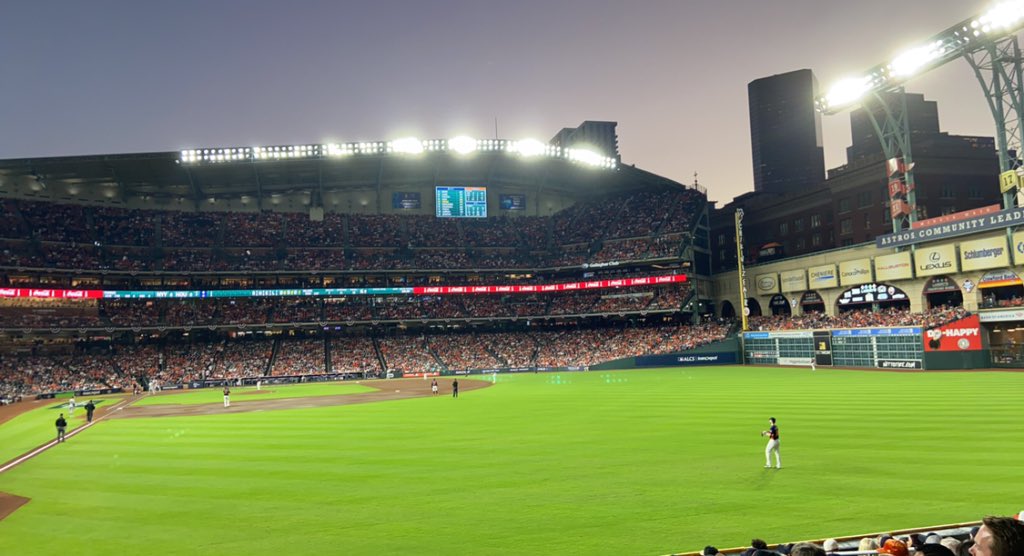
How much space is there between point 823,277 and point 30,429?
240 ft

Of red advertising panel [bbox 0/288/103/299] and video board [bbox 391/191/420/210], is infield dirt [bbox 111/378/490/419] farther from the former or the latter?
video board [bbox 391/191/420/210]

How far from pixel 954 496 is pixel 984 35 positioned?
4949 centimetres

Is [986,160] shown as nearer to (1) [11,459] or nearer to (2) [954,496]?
(2) [954,496]

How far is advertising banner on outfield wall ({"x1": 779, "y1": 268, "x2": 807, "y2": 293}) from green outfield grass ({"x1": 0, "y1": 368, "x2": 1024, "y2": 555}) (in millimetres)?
45699

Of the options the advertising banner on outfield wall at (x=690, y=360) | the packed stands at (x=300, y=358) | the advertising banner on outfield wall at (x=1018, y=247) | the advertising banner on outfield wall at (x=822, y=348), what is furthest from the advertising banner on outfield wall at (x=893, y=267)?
the packed stands at (x=300, y=358)

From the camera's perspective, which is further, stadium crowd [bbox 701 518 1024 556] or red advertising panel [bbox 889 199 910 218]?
red advertising panel [bbox 889 199 910 218]

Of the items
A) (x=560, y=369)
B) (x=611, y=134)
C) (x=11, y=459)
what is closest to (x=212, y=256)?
(x=560, y=369)

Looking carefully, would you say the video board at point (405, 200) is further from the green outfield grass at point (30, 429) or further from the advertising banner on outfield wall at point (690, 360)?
the green outfield grass at point (30, 429)

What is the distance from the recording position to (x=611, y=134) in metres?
184

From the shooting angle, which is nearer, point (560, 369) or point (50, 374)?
point (50, 374)

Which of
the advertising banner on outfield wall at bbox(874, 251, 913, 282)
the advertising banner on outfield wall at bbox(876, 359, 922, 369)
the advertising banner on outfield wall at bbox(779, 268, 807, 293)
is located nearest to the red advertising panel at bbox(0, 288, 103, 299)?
the advertising banner on outfield wall at bbox(779, 268, 807, 293)

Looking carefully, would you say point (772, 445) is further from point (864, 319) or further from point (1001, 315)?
point (864, 319)

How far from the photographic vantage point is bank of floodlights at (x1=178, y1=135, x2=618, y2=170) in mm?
71375

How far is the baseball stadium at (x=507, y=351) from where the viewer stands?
12914mm
